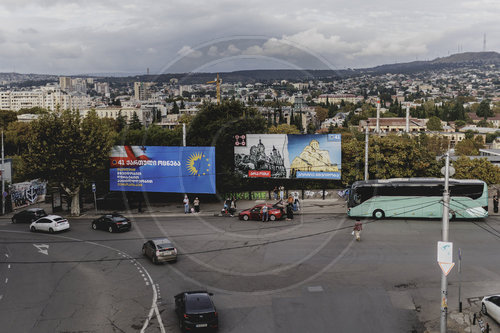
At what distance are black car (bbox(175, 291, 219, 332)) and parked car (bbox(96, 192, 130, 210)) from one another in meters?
25.0

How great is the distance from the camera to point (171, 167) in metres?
37.0

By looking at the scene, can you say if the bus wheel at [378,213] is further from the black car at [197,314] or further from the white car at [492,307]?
the black car at [197,314]

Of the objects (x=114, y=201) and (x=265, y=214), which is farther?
(x=114, y=201)

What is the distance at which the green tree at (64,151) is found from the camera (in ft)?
112

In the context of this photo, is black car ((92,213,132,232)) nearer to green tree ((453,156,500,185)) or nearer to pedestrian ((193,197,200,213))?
pedestrian ((193,197,200,213))

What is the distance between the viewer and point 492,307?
49.3ft

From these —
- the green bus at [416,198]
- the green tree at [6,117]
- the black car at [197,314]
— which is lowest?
the black car at [197,314]

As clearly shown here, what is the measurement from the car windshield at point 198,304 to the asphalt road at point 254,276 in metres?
0.95

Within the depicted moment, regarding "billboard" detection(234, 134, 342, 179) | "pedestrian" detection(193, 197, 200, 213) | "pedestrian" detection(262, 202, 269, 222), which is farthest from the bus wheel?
"pedestrian" detection(193, 197, 200, 213)

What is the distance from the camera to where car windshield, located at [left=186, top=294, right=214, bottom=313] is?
14773 mm

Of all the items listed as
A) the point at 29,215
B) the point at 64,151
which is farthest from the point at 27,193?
the point at 64,151

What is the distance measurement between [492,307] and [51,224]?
2705cm

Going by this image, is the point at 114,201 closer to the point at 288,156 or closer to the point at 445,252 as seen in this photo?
the point at 288,156

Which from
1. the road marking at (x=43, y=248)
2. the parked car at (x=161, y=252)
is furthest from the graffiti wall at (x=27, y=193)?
the parked car at (x=161, y=252)
